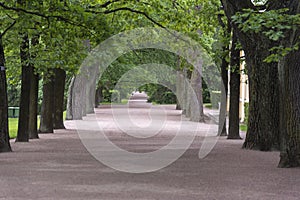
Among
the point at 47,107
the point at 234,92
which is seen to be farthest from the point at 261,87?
the point at 47,107

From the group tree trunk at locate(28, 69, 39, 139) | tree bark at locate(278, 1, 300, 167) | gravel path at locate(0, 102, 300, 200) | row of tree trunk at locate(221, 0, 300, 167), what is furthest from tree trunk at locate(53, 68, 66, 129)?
tree bark at locate(278, 1, 300, 167)

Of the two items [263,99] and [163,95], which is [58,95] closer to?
[263,99]

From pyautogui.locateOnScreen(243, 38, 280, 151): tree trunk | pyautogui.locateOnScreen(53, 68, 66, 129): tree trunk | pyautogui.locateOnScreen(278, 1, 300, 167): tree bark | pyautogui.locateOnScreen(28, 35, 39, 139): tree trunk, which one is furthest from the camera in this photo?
pyautogui.locateOnScreen(53, 68, 66, 129): tree trunk

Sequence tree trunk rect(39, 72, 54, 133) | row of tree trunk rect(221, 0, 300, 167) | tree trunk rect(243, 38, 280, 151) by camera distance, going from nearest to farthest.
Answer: row of tree trunk rect(221, 0, 300, 167)
tree trunk rect(243, 38, 280, 151)
tree trunk rect(39, 72, 54, 133)

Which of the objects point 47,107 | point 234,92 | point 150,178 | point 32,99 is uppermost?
point 234,92

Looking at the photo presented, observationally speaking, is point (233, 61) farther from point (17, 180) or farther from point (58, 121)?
point (17, 180)

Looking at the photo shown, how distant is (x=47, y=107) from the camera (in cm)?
2670

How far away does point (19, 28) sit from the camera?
17.6 metres

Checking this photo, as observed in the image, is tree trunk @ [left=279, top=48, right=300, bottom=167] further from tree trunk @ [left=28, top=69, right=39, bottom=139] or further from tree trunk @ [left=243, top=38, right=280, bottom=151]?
tree trunk @ [left=28, top=69, right=39, bottom=139]

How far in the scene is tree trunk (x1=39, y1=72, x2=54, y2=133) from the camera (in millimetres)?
26570

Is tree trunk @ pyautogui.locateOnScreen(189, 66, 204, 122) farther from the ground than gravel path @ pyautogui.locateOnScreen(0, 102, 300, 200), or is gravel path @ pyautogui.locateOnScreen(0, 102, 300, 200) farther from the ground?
tree trunk @ pyautogui.locateOnScreen(189, 66, 204, 122)

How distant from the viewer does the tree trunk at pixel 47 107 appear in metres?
26.6

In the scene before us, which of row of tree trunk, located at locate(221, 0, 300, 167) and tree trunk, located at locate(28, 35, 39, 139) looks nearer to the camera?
row of tree trunk, located at locate(221, 0, 300, 167)

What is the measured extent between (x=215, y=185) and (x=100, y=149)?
8.14 meters
